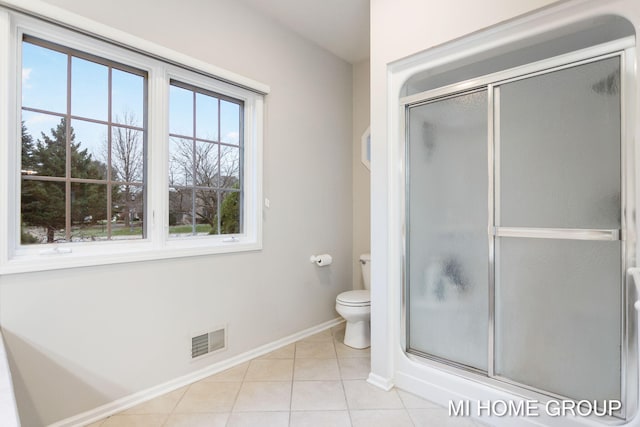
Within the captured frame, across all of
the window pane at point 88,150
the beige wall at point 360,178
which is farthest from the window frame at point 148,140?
the beige wall at point 360,178

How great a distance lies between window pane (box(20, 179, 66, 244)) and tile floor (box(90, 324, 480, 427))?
102cm

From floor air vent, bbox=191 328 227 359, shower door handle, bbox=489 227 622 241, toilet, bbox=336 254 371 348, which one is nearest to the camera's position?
shower door handle, bbox=489 227 622 241

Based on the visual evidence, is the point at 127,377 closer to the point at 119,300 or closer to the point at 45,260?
the point at 119,300

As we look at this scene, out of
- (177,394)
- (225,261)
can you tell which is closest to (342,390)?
(177,394)

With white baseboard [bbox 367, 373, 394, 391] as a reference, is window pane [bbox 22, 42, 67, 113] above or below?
above

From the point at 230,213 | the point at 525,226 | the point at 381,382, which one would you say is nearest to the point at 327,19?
the point at 230,213

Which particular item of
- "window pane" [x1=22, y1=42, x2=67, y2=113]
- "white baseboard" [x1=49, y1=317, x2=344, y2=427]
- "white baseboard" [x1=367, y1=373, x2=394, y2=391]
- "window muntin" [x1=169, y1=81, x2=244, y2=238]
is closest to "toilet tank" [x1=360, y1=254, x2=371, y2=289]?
"white baseboard" [x1=49, y1=317, x2=344, y2=427]

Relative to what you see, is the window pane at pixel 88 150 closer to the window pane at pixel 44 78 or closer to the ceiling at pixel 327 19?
the window pane at pixel 44 78

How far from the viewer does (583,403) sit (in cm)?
147

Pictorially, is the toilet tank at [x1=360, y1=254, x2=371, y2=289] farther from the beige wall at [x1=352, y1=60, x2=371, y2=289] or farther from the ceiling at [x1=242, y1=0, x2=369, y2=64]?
the ceiling at [x1=242, y1=0, x2=369, y2=64]

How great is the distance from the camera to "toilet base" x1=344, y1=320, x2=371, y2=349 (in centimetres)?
261

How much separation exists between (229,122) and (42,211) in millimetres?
1291

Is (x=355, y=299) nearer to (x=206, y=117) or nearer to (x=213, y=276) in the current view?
(x=213, y=276)

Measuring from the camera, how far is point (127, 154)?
1.90 metres
